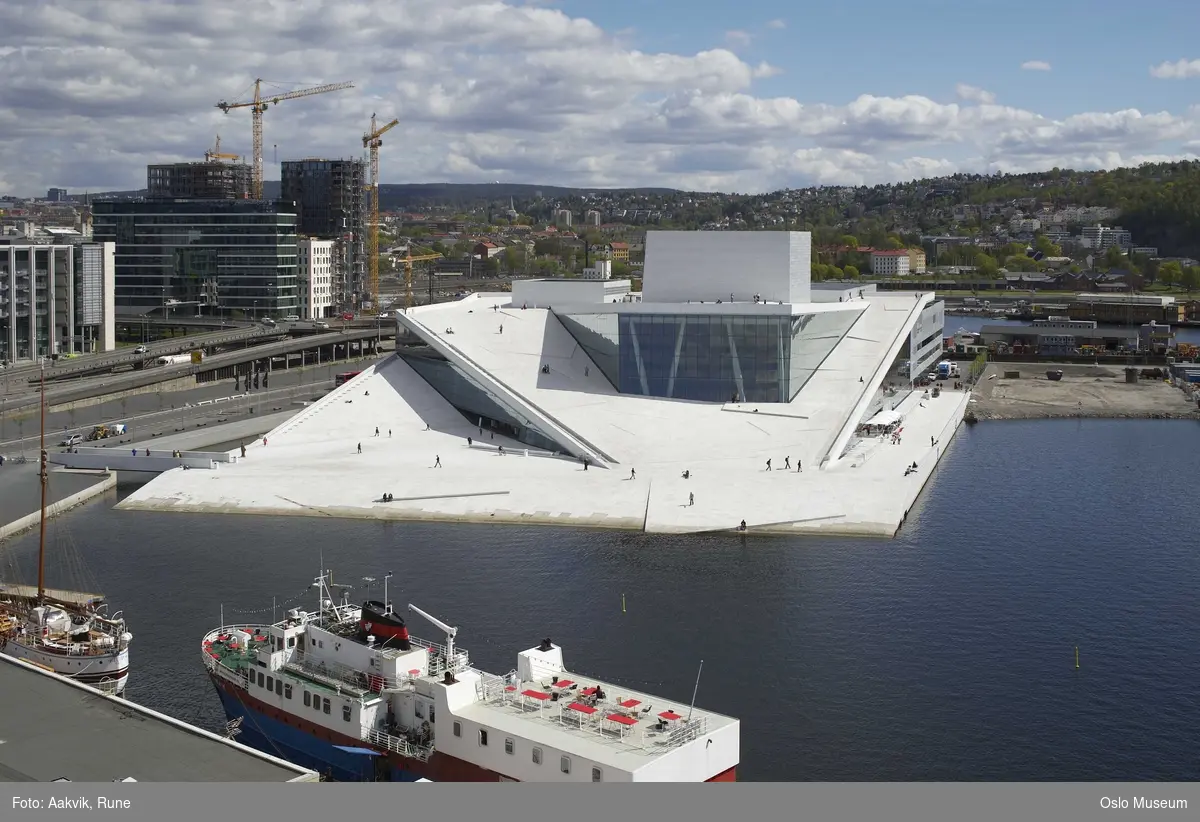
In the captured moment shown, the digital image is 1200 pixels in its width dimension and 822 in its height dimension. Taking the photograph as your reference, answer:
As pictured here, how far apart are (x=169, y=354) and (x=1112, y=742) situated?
222 feet

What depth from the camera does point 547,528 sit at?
47.8 m

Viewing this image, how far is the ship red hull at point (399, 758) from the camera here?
25922 millimetres

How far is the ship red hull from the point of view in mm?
25922

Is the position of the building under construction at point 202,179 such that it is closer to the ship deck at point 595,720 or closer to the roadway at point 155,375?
the roadway at point 155,375

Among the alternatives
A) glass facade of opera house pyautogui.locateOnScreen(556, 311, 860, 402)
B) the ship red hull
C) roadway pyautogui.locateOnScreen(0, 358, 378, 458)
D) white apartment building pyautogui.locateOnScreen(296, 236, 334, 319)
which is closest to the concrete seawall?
roadway pyautogui.locateOnScreen(0, 358, 378, 458)

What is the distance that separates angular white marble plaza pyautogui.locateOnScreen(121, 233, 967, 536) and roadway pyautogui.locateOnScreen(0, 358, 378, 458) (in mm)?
5725

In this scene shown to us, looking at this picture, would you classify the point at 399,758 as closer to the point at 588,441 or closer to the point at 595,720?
the point at 595,720

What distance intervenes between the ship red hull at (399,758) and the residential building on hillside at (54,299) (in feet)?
186

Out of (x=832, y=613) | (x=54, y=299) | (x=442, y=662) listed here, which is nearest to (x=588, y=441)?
(x=832, y=613)

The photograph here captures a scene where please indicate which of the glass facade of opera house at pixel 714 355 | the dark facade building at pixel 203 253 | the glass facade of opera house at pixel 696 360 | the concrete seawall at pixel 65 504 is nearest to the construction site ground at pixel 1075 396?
the glass facade of opera house at pixel 714 355

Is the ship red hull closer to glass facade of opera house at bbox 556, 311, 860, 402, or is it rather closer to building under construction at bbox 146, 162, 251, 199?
glass facade of opera house at bbox 556, 311, 860, 402

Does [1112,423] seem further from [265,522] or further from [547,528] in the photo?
[265,522]

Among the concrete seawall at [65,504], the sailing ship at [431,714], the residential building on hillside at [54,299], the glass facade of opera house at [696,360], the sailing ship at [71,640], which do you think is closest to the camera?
the sailing ship at [431,714]

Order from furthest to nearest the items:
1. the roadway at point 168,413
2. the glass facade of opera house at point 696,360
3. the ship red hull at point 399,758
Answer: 1. the glass facade of opera house at point 696,360
2. the roadway at point 168,413
3. the ship red hull at point 399,758
